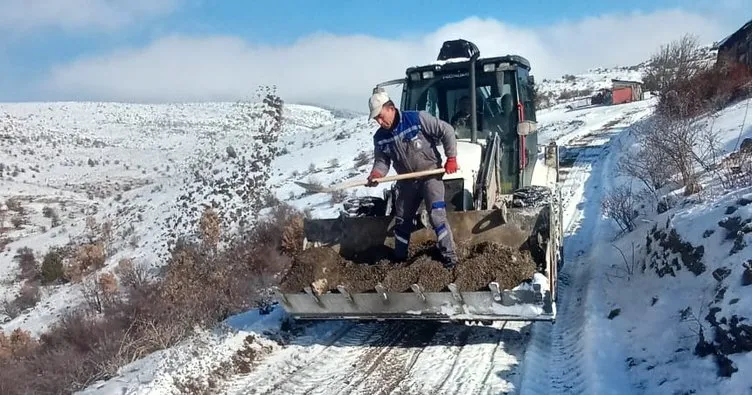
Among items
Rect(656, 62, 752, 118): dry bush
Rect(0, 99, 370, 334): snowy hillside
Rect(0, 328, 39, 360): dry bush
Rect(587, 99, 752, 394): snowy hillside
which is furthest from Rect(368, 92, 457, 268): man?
Rect(656, 62, 752, 118): dry bush

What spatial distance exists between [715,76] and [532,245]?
17.0 metres

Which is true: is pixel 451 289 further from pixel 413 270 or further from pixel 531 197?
pixel 531 197

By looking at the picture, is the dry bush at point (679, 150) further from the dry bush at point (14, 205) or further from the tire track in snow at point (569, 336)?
the dry bush at point (14, 205)

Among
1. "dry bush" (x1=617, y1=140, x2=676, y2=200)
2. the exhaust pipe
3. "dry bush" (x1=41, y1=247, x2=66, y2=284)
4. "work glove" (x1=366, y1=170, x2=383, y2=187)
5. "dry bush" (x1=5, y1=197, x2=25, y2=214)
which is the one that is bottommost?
"dry bush" (x1=41, y1=247, x2=66, y2=284)

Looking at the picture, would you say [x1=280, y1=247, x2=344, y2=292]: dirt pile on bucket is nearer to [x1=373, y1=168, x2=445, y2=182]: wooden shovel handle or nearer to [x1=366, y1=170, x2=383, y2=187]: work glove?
[x1=366, y1=170, x2=383, y2=187]: work glove

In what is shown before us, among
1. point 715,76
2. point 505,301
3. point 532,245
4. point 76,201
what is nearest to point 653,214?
point 532,245

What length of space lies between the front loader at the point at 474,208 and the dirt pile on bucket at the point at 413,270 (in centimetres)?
13

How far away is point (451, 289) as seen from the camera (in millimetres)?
5629

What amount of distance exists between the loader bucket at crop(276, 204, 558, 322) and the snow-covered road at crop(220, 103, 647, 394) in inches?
15.9

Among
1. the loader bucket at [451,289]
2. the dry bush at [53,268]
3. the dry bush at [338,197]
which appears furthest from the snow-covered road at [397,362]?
the dry bush at [53,268]

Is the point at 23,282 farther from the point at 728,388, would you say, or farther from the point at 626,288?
the point at 728,388

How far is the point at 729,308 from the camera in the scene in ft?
15.7

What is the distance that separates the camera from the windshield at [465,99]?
8.02 m

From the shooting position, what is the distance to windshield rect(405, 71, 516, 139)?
802 cm
